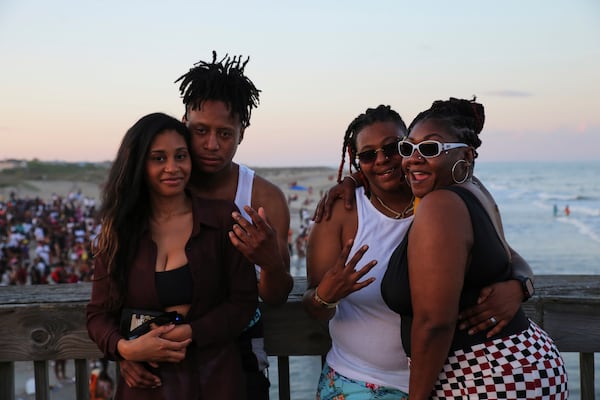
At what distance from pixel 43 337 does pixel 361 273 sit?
1326 mm

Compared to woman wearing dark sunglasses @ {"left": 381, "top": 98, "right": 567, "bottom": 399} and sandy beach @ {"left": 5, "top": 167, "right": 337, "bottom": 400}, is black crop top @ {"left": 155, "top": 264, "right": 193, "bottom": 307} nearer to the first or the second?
woman wearing dark sunglasses @ {"left": 381, "top": 98, "right": 567, "bottom": 399}

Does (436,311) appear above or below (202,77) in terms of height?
below

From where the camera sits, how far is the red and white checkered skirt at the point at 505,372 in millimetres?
1784

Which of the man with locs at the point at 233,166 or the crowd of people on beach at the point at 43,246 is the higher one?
the man with locs at the point at 233,166

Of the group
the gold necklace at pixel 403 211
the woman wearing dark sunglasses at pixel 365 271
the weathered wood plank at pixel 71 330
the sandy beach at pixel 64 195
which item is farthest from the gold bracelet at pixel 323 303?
the sandy beach at pixel 64 195

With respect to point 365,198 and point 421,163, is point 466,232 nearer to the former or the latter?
point 421,163

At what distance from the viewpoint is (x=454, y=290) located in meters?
1.74

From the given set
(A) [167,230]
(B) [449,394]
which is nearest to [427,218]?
(B) [449,394]

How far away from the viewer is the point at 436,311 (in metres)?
1.75

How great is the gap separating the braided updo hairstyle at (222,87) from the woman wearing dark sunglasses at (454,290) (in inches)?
37.9

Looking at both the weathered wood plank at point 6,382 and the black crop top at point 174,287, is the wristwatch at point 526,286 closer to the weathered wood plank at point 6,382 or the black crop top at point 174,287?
the black crop top at point 174,287

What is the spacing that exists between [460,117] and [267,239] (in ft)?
2.49

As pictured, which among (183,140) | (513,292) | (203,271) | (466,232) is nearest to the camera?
(466,232)

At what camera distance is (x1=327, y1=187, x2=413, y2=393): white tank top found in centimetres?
217
